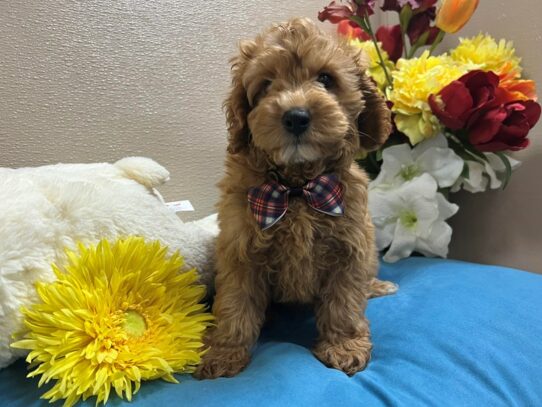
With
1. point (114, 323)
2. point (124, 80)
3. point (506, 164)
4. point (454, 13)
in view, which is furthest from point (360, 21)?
point (114, 323)

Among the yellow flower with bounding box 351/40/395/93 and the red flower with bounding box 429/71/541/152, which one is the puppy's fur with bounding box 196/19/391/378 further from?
the yellow flower with bounding box 351/40/395/93

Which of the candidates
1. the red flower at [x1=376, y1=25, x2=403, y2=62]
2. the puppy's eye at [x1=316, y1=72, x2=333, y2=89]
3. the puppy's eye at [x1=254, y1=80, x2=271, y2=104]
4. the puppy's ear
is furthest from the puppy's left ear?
the red flower at [x1=376, y1=25, x2=403, y2=62]

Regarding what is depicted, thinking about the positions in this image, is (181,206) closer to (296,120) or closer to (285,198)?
(285,198)

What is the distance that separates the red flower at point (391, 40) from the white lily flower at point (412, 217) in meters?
0.53

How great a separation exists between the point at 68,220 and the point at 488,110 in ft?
4.23

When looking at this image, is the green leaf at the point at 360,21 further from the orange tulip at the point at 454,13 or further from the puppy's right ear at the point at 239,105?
the puppy's right ear at the point at 239,105

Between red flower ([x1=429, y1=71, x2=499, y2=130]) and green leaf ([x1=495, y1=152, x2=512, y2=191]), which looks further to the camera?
green leaf ([x1=495, y1=152, x2=512, y2=191])

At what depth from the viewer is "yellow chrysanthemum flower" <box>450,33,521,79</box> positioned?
5.41ft

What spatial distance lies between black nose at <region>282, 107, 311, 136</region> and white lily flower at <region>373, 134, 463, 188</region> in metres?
0.78

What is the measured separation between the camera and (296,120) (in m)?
0.98

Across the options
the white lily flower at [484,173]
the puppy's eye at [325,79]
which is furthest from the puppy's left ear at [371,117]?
the white lily flower at [484,173]

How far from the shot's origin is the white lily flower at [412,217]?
5.34 ft

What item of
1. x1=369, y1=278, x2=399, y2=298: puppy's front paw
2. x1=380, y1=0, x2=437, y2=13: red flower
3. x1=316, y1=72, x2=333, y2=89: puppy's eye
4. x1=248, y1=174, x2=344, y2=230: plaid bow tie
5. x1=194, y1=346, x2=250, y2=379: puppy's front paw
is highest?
x1=380, y1=0, x2=437, y2=13: red flower

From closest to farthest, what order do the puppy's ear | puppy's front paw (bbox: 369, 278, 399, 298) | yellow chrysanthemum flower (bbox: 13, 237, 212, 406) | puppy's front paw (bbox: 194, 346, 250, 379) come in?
yellow chrysanthemum flower (bbox: 13, 237, 212, 406)
puppy's front paw (bbox: 194, 346, 250, 379)
the puppy's ear
puppy's front paw (bbox: 369, 278, 399, 298)
